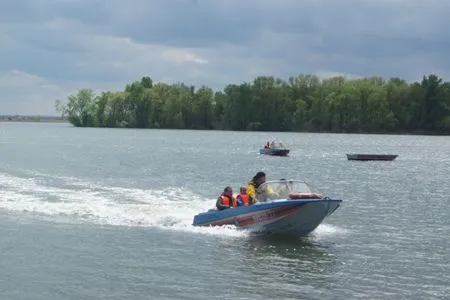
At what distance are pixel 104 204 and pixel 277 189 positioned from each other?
11634mm

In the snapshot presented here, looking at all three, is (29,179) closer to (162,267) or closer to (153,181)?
(153,181)

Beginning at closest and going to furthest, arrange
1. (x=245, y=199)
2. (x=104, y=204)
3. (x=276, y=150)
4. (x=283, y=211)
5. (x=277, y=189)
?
1. (x=283, y=211)
2. (x=277, y=189)
3. (x=245, y=199)
4. (x=104, y=204)
5. (x=276, y=150)

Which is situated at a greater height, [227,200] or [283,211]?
[227,200]

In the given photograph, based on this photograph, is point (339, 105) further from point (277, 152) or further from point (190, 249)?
point (190, 249)

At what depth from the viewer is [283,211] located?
27578mm

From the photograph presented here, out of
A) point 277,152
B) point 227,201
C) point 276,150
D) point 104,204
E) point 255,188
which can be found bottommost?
point 104,204

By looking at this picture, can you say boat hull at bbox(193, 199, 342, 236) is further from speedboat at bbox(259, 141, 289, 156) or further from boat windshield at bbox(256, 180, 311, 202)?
speedboat at bbox(259, 141, 289, 156)

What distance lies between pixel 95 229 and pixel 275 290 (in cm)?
1141

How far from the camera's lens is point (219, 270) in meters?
22.6

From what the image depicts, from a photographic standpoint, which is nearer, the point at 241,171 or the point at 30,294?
the point at 30,294

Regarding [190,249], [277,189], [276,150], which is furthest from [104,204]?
[276,150]

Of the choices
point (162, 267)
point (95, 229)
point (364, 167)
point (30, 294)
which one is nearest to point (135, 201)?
point (95, 229)

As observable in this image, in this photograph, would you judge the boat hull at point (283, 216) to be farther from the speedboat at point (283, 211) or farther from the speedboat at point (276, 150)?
the speedboat at point (276, 150)

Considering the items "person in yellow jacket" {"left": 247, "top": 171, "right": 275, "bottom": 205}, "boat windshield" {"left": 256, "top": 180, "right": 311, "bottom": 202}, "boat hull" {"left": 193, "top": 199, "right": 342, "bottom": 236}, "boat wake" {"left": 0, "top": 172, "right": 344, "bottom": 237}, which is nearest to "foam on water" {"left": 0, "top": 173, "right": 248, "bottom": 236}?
"boat wake" {"left": 0, "top": 172, "right": 344, "bottom": 237}
